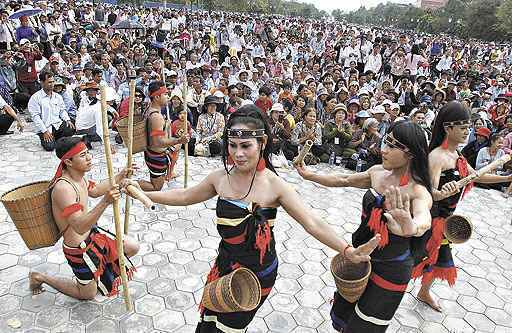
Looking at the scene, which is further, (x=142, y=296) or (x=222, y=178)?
(x=142, y=296)

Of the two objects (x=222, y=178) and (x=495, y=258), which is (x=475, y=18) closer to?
(x=495, y=258)

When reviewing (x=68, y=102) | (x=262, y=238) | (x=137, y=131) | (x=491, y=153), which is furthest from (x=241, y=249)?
(x=68, y=102)

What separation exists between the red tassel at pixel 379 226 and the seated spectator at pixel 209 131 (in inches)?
216

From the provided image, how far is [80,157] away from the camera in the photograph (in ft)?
11.0

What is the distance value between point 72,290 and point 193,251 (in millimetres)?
1478

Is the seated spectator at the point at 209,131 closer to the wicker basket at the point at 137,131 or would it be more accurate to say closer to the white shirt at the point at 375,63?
the wicker basket at the point at 137,131

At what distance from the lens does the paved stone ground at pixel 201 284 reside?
371 centimetres

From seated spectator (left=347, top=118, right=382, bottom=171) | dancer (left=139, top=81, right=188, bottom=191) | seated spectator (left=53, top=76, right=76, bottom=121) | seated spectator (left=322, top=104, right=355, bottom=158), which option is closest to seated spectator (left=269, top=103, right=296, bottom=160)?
seated spectator (left=322, top=104, right=355, bottom=158)

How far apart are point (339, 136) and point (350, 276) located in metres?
5.68

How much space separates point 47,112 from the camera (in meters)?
7.65

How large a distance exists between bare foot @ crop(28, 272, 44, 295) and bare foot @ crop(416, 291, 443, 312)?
3852mm

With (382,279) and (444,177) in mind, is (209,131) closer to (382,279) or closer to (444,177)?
(444,177)

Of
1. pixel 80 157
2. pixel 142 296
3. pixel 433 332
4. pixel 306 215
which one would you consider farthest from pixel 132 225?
pixel 433 332

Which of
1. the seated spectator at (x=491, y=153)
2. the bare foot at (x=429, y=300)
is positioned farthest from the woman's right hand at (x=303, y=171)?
the seated spectator at (x=491, y=153)
